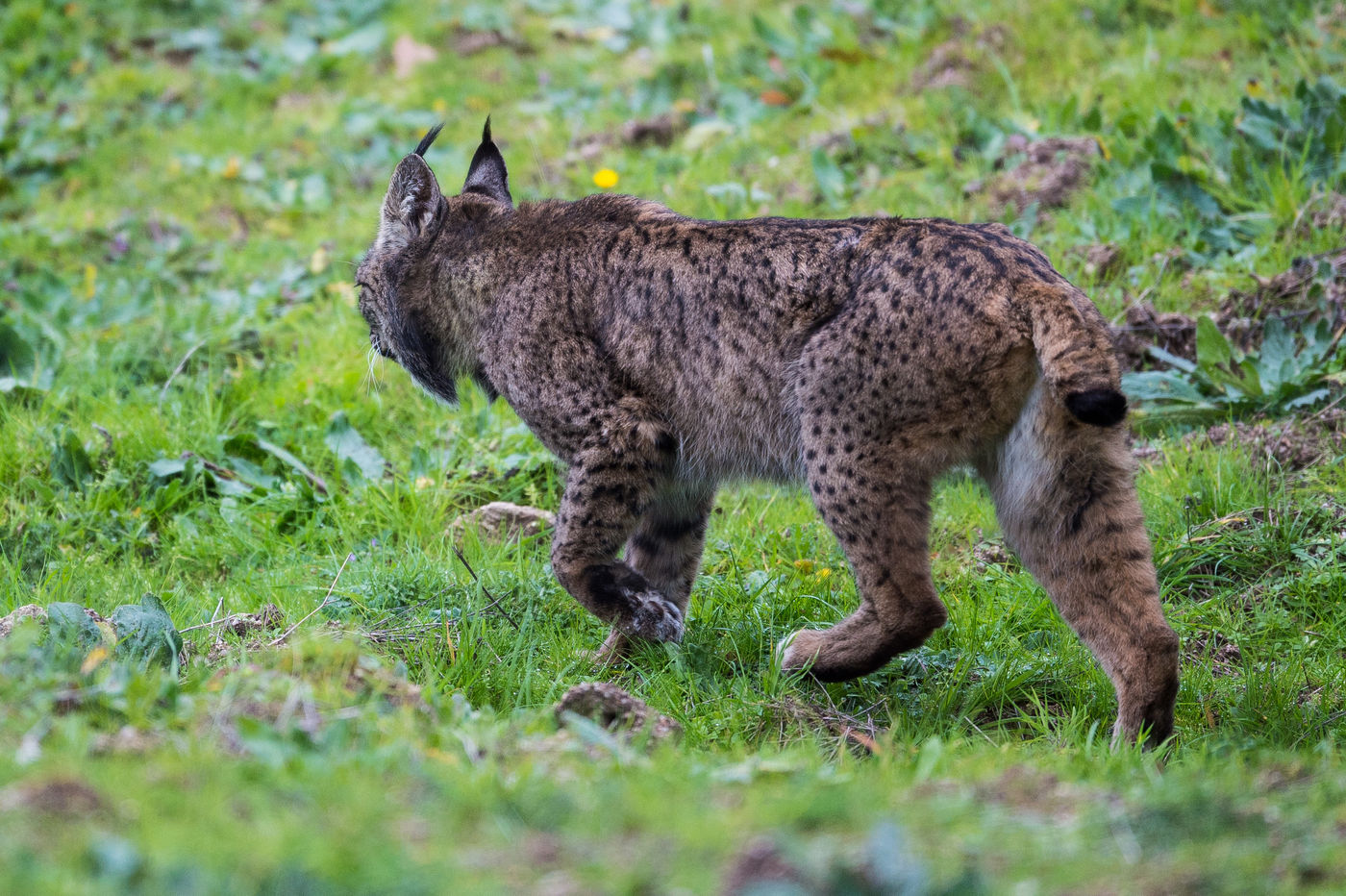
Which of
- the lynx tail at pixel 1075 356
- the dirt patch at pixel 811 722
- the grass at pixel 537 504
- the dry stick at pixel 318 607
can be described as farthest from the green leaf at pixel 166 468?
the lynx tail at pixel 1075 356

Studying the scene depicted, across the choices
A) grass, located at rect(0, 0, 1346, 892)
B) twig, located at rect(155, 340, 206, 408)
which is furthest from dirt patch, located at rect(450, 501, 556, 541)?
twig, located at rect(155, 340, 206, 408)

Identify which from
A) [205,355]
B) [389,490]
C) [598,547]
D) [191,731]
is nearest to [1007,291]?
[598,547]

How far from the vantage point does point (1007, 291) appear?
3.99 meters

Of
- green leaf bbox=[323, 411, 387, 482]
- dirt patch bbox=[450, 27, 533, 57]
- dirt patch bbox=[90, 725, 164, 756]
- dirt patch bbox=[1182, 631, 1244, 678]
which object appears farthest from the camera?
dirt patch bbox=[450, 27, 533, 57]

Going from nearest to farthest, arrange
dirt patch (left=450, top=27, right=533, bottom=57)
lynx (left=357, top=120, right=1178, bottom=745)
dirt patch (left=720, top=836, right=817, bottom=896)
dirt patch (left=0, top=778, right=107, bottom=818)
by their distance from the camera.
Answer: dirt patch (left=720, top=836, right=817, bottom=896) → dirt patch (left=0, top=778, right=107, bottom=818) → lynx (left=357, top=120, right=1178, bottom=745) → dirt patch (left=450, top=27, right=533, bottom=57)

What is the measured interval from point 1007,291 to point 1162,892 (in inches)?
84.4

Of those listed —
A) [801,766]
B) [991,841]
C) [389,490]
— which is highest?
[991,841]

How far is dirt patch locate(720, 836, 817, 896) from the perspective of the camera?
212 centimetres

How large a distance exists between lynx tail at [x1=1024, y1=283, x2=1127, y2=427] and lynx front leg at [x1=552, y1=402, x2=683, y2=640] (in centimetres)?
139

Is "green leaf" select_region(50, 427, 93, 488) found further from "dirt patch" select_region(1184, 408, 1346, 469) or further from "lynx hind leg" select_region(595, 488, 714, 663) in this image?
"dirt patch" select_region(1184, 408, 1346, 469)

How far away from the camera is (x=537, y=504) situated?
19.5 ft

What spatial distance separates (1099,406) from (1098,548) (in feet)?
2.48

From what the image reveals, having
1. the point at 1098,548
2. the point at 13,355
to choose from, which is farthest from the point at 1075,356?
the point at 13,355

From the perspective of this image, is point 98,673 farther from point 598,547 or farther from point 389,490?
point 389,490
